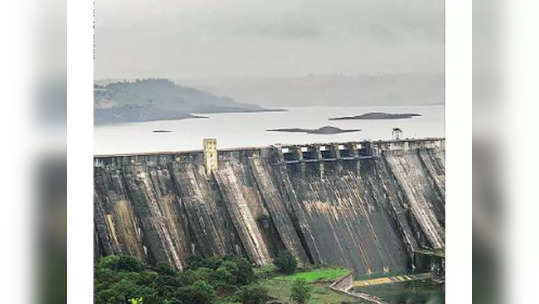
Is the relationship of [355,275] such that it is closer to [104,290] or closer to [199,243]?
[199,243]

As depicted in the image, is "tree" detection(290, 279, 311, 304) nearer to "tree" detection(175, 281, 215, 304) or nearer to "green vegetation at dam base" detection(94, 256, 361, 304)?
"green vegetation at dam base" detection(94, 256, 361, 304)

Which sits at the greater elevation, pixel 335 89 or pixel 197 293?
pixel 335 89

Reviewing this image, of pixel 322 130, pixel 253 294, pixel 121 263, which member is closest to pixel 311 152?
pixel 322 130
